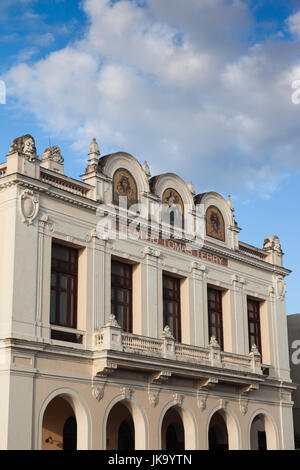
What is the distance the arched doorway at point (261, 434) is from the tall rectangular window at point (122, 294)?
363 inches

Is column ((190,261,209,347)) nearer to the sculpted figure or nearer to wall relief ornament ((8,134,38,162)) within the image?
the sculpted figure

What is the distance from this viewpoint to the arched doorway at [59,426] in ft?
83.6

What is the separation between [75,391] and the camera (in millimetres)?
24125

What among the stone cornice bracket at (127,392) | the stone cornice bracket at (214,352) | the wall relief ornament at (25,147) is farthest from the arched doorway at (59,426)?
the wall relief ornament at (25,147)

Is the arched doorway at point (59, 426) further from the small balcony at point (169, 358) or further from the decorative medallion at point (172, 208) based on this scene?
the decorative medallion at point (172, 208)

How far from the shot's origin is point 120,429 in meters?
28.4

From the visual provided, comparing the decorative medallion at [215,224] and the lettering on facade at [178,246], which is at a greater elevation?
the decorative medallion at [215,224]

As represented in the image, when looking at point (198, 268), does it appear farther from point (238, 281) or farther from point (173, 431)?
point (173, 431)

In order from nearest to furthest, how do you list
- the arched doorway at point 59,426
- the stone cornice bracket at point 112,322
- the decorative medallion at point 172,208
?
the stone cornice bracket at point 112,322, the arched doorway at point 59,426, the decorative medallion at point 172,208

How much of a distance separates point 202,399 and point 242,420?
9.97 ft

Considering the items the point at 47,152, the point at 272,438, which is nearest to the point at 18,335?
the point at 47,152

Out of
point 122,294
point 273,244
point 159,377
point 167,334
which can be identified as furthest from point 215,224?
point 159,377

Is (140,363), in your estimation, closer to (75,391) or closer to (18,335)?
(75,391)

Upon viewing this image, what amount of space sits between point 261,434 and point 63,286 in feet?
48.5
